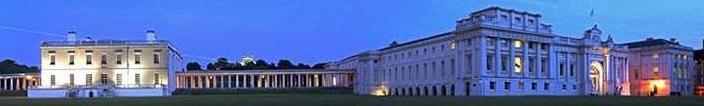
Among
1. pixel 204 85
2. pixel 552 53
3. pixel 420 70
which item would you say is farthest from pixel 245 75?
pixel 552 53

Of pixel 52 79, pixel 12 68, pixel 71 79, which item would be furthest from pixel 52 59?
pixel 12 68

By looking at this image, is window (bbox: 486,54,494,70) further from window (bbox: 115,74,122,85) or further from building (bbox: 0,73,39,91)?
building (bbox: 0,73,39,91)

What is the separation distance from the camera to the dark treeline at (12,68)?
153375 millimetres

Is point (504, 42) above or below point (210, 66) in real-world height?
above

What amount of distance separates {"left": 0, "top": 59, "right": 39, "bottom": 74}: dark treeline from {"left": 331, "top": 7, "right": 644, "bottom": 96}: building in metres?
62.8

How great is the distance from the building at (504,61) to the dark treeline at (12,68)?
6281 centimetres

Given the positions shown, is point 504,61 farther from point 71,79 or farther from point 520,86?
point 71,79

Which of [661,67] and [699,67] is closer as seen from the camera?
[661,67]

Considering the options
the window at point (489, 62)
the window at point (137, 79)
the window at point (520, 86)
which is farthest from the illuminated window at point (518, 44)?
the window at point (137, 79)

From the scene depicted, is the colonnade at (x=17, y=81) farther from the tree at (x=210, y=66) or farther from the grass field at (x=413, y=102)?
the grass field at (x=413, y=102)

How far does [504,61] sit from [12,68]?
92.9 meters

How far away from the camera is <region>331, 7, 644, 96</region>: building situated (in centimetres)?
9200

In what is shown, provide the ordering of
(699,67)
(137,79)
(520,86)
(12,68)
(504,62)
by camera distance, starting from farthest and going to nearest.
A: (12,68) → (699,67) → (137,79) → (520,86) → (504,62)

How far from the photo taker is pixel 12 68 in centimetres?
15950
